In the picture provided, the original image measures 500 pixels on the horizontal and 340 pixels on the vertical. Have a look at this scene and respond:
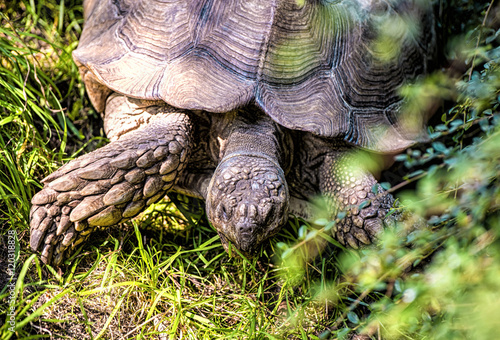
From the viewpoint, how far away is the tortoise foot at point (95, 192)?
2.43 meters

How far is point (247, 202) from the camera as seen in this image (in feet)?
7.42

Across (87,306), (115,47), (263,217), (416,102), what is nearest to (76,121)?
(115,47)

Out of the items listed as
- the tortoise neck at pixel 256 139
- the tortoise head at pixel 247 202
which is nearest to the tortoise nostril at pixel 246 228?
the tortoise head at pixel 247 202

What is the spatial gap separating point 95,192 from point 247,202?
0.88 metres

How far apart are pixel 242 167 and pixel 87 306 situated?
1.13 metres

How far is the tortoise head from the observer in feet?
7.34

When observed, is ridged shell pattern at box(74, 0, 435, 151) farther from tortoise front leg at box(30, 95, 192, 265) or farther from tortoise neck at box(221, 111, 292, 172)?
tortoise front leg at box(30, 95, 192, 265)

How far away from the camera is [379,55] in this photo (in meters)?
2.99

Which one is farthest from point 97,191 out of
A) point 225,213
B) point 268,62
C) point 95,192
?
point 268,62

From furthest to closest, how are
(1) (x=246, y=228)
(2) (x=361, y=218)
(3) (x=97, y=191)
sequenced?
(2) (x=361, y=218) → (3) (x=97, y=191) → (1) (x=246, y=228)

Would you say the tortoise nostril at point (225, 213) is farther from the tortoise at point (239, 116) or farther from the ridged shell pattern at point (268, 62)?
the ridged shell pattern at point (268, 62)

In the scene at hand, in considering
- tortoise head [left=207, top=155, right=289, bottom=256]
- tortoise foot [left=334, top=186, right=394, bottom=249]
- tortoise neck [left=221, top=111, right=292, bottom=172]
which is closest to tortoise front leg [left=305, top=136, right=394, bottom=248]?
tortoise foot [left=334, top=186, right=394, bottom=249]

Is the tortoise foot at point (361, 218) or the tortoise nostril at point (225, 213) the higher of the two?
the tortoise nostril at point (225, 213)

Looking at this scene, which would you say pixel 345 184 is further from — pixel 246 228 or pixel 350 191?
pixel 246 228
